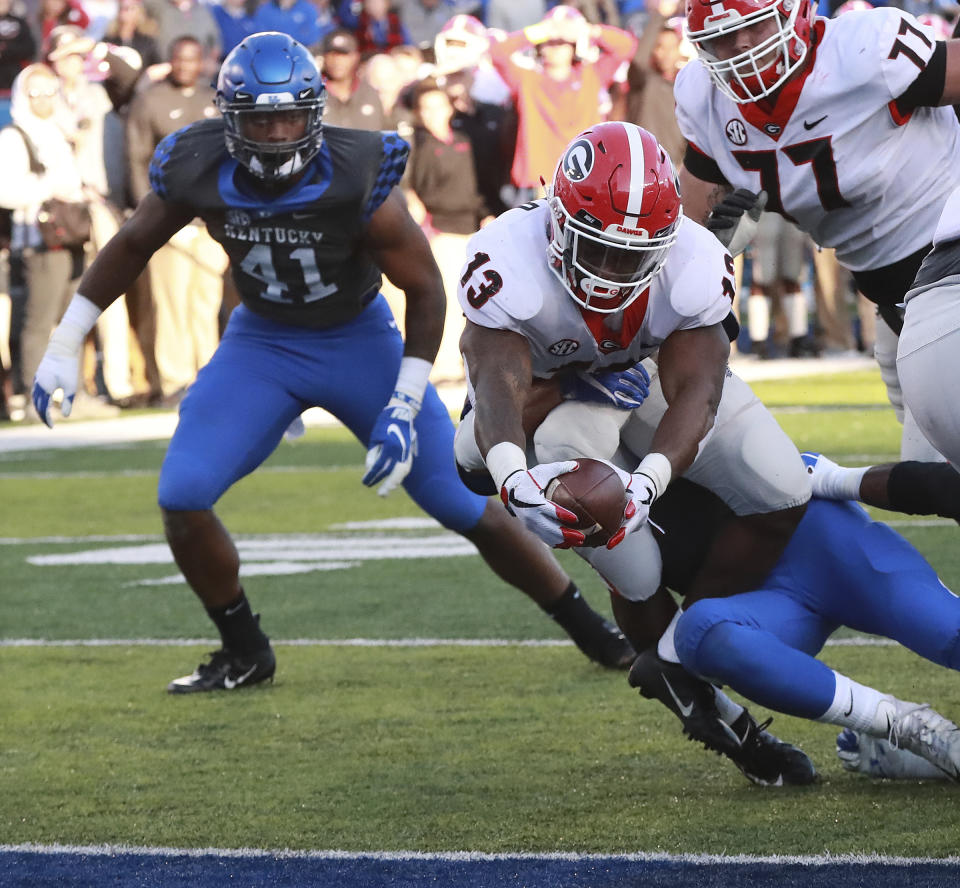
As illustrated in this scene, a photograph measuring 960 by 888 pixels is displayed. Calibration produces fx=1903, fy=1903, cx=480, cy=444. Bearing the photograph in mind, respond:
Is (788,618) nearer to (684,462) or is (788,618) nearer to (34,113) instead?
(684,462)

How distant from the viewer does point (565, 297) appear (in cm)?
364

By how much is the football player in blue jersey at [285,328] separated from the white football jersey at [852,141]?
960 mm

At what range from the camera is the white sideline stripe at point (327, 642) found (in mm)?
5391

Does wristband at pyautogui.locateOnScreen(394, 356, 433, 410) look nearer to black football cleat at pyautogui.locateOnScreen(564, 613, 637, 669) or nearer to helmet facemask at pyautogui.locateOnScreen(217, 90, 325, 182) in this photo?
helmet facemask at pyautogui.locateOnScreen(217, 90, 325, 182)

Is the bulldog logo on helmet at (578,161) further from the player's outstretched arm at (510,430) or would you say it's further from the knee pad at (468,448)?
the knee pad at (468,448)

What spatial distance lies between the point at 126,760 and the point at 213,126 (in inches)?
73.3

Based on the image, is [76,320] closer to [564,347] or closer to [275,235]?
[275,235]

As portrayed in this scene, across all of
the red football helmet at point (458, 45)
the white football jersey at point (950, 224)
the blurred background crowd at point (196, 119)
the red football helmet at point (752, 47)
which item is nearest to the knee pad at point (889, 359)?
the red football helmet at point (752, 47)

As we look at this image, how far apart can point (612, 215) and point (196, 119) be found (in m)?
8.51

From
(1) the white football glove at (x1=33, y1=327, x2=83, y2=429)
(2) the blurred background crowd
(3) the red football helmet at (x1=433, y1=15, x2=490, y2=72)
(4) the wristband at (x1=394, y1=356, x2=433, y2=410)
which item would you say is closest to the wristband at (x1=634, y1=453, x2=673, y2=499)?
(4) the wristband at (x1=394, y1=356, x2=433, y2=410)

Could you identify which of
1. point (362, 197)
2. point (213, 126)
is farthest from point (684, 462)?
point (213, 126)

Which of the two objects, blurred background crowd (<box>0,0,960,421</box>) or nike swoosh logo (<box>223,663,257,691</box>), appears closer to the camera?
nike swoosh logo (<box>223,663,257,691</box>)

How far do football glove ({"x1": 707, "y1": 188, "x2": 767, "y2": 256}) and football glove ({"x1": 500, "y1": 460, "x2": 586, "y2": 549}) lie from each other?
3.39 feet

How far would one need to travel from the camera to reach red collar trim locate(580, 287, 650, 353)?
366cm
